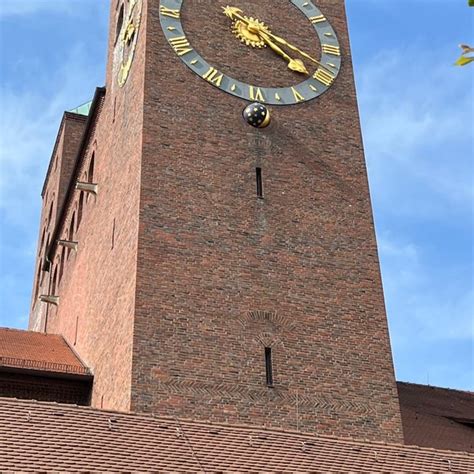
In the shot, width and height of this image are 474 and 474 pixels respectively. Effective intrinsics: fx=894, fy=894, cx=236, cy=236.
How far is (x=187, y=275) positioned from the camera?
14.6 metres

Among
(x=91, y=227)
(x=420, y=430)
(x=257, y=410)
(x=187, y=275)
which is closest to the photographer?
(x=257, y=410)

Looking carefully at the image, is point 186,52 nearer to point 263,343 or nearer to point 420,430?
point 263,343

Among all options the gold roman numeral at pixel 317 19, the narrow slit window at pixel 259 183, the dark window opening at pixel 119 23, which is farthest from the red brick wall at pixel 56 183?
the narrow slit window at pixel 259 183

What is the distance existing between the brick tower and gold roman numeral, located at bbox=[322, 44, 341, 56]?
5 cm

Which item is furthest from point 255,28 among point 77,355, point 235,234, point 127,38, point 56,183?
point 56,183

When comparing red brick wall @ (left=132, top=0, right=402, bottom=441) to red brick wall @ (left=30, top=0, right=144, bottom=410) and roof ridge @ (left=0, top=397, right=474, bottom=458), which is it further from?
roof ridge @ (left=0, top=397, right=474, bottom=458)

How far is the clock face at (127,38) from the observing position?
18391 mm

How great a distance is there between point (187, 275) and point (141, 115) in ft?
11.2

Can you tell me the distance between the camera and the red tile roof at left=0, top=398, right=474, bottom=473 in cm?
1035

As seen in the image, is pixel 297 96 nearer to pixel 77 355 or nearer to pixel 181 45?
pixel 181 45

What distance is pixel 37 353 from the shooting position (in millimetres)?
17812

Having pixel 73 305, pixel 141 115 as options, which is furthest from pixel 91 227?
pixel 141 115

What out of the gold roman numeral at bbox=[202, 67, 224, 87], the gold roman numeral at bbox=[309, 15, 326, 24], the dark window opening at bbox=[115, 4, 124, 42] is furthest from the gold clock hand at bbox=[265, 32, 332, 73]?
the dark window opening at bbox=[115, 4, 124, 42]

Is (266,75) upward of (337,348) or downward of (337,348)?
upward
